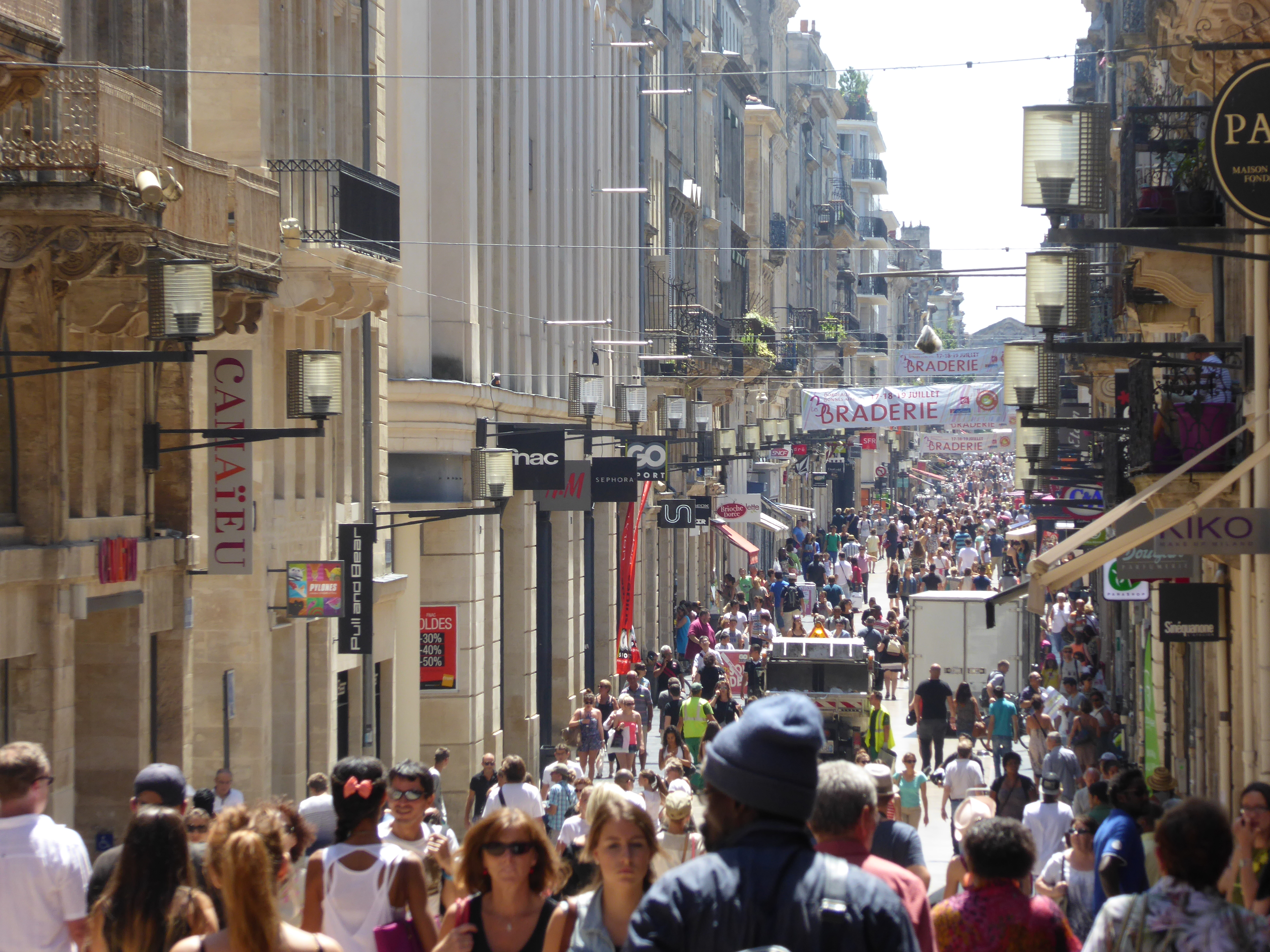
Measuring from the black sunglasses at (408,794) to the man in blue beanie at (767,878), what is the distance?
416 cm

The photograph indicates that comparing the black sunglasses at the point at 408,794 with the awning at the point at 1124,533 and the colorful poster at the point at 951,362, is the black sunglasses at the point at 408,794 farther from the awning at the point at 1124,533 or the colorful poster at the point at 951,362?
the colorful poster at the point at 951,362

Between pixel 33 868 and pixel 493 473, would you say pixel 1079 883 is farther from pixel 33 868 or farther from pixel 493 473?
pixel 493 473

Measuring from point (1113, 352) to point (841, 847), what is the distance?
8.65 metres

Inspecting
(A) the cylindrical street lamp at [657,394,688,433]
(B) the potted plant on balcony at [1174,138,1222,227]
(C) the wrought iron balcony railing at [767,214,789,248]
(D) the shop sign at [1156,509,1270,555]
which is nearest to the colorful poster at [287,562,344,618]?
(D) the shop sign at [1156,509,1270,555]

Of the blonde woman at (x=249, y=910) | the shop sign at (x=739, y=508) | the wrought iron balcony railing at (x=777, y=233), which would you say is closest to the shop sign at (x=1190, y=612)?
the blonde woman at (x=249, y=910)

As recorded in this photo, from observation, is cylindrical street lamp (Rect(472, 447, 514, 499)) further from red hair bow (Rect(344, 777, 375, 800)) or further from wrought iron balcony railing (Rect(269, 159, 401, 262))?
red hair bow (Rect(344, 777, 375, 800))

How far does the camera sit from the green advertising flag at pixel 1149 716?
21.7m

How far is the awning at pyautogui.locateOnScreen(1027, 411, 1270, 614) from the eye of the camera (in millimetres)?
12836

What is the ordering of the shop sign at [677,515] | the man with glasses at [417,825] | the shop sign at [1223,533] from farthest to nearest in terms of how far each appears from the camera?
1. the shop sign at [677,515]
2. the shop sign at [1223,533]
3. the man with glasses at [417,825]

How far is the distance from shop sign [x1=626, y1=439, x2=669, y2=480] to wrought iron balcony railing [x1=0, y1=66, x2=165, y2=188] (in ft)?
63.8

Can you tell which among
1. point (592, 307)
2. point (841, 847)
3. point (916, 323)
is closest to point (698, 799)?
point (841, 847)

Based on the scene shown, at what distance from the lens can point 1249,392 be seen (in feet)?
48.4

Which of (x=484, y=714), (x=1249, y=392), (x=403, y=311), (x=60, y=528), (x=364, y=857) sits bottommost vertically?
(x=484, y=714)

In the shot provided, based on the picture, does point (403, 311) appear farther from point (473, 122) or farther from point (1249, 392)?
point (1249, 392)
